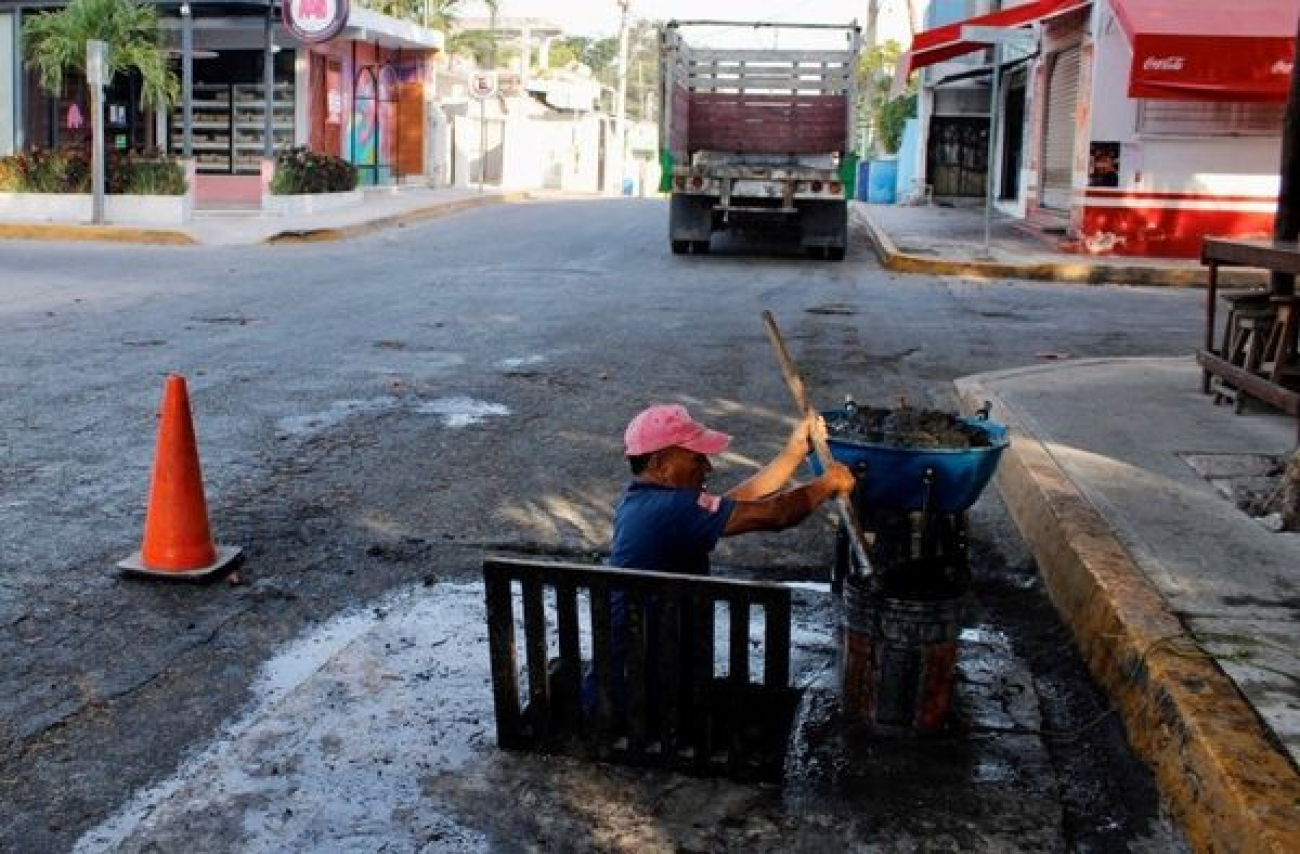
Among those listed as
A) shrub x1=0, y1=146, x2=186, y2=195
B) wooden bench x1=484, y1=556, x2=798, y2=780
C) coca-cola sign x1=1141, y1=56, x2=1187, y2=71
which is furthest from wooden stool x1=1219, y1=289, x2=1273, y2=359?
shrub x1=0, y1=146, x2=186, y2=195

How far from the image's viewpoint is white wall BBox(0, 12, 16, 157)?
30.2 meters

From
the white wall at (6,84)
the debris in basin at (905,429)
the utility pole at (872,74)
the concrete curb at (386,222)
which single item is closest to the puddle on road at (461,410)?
the debris in basin at (905,429)

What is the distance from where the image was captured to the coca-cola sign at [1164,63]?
16.9 meters

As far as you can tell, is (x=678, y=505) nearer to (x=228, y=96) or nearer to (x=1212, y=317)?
(x=1212, y=317)

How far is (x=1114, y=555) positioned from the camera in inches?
198

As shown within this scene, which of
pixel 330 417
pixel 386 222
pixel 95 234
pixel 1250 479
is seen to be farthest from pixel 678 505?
pixel 386 222

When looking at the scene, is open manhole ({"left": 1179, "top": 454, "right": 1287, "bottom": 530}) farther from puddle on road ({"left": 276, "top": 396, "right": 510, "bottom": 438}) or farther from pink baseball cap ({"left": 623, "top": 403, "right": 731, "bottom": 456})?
puddle on road ({"left": 276, "top": 396, "right": 510, "bottom": 438})

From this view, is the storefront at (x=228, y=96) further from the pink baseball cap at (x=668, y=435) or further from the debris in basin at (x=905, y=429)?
the pink baseball cap at (x=668, y=435)

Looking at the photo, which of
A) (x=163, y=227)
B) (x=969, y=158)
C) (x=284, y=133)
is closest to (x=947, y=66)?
(x=969, y=158)

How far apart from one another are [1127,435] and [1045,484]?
143 centimetres

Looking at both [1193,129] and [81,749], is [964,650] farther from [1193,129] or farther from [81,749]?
[1193,129]

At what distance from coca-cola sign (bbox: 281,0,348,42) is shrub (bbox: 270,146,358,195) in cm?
232

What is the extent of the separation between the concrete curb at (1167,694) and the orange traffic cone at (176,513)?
2998mm

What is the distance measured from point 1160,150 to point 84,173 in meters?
16.3
